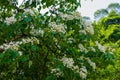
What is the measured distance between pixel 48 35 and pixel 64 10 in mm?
1339

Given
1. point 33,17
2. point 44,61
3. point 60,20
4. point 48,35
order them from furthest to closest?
point 44,61 → point 60,20 → point 48,35 → point 33,17

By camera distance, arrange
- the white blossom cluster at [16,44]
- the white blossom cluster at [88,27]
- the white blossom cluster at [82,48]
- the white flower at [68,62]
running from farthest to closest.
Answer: the white blossom cluster at [82,48] → the white blossom cluster at [88,27] → the white flower at [68,62] → the white blossom cluster at [16,44]

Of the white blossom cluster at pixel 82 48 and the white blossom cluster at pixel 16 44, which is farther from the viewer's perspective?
the white blossom cluster at pixel 82 48

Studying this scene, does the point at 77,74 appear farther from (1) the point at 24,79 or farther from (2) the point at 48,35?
(1) the point at 24,79

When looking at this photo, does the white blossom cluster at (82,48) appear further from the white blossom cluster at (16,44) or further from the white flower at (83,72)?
the white blossom cluster at (16,44)

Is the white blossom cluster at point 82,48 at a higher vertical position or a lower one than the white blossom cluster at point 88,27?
lower

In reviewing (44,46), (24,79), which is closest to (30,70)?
(24,79)

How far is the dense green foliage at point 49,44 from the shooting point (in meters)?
5.58

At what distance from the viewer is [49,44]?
6387mm

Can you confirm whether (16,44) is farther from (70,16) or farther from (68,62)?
(70,16)

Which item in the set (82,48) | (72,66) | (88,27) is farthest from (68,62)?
(88,27)

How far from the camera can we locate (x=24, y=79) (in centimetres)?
714

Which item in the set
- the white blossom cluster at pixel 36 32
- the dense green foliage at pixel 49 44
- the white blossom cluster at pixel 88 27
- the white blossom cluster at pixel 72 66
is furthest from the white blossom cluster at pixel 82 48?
the white blossom cluster at pixel 36 32

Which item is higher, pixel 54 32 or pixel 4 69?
pixel 54 32
